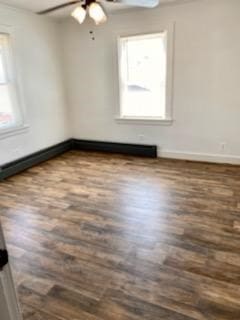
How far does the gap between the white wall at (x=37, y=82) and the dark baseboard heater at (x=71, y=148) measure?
0.38 ft

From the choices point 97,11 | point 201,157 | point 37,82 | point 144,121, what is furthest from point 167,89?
point 37,82

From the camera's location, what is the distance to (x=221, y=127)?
407cm

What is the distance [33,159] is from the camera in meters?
4.36

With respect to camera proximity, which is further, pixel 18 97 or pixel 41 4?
pixel 18 97

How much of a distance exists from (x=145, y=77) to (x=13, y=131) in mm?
2426

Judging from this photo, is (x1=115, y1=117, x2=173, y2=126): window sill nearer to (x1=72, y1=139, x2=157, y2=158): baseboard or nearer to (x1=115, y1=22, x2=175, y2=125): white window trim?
(x1=115, y1=22, x2=175, y2=125): white window trim

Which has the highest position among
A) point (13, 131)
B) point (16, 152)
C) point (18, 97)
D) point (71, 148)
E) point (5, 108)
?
point (18, 97)

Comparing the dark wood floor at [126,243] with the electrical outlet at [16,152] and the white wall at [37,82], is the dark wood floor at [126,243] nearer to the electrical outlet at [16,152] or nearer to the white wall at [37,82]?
the electrical outlet at [16,152]

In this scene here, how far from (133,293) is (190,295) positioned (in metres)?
0.40

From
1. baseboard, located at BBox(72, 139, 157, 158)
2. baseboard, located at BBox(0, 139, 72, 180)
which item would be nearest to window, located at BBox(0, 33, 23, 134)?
baseboard, located at BBox(0, 139, 72, 180)

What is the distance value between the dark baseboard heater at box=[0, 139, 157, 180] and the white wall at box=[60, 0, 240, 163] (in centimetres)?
14

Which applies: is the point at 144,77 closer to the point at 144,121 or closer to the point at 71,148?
the point at 144,121

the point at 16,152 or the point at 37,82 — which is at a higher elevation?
the point at 37,82

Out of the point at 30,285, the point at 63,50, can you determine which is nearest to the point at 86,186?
the point at 30,285
